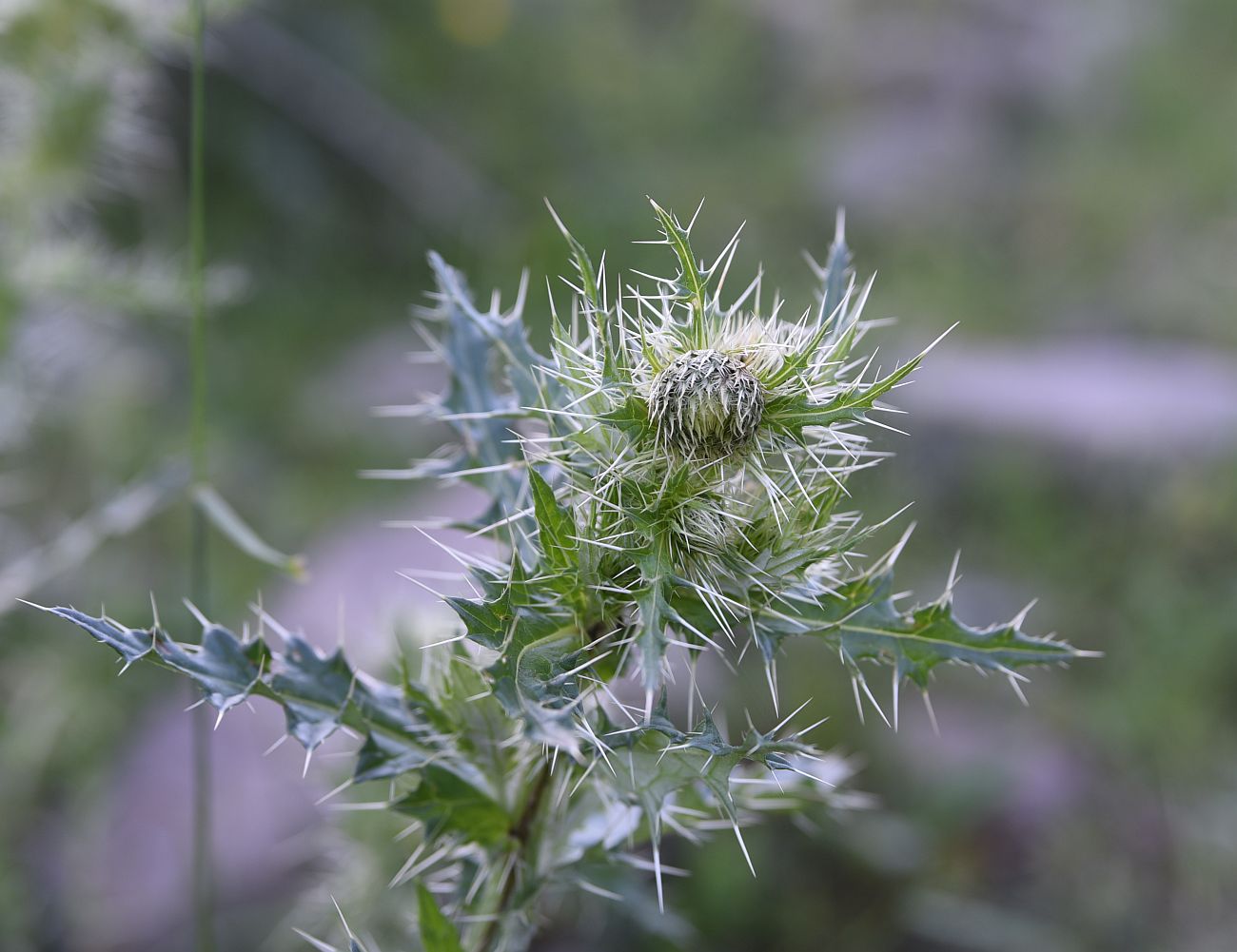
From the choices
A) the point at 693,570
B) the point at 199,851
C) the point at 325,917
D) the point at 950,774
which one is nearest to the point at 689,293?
the point at 693,570

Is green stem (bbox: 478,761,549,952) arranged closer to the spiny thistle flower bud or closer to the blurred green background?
the blurred green background

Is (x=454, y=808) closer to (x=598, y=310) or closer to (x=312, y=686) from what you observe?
(x=312, y=686)

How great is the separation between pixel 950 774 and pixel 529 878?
2503 millimetres

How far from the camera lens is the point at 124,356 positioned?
4.75 m

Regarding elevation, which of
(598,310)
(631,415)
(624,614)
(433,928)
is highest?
(598,310)

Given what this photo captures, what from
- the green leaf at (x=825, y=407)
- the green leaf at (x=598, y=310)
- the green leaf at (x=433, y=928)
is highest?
the green leaf at (x=598, y=310)

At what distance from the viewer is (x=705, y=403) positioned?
102 cm

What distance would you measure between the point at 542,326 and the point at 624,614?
3368mm

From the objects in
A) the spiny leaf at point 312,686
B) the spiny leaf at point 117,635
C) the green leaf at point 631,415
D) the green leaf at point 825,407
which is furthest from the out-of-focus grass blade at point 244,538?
the green leaf at point 825,407

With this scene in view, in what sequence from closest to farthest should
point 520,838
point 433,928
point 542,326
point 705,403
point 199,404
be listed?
point 705,403
point 433,928
point 520,838
point 199,404
point 542,326

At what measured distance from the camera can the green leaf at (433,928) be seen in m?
1.12

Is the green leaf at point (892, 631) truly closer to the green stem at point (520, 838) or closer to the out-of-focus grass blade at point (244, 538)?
the green stem at point (520, 838)

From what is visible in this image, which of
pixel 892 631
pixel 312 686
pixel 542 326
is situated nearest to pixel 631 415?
pixel 892 631

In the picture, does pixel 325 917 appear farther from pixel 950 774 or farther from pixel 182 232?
pixel 182 232
